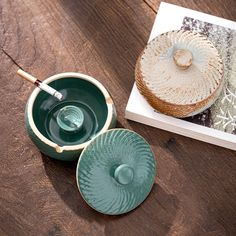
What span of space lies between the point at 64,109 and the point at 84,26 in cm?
16

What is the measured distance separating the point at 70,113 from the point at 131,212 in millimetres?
174

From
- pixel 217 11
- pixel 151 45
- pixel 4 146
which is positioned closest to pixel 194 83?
pixel 151 45

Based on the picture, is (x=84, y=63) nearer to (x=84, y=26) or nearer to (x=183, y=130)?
(x=84, y=26)

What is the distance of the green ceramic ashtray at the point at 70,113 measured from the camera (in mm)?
773

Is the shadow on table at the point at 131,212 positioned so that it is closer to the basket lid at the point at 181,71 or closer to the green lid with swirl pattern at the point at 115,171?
the green lid with swirl pattern at the point at 115,171

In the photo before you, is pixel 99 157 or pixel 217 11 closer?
pixel 99 157

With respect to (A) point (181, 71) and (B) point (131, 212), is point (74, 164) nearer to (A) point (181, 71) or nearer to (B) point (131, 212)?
(B) point (131, 212)

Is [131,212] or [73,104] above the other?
[73,104]

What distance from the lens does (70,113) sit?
0.82 metres

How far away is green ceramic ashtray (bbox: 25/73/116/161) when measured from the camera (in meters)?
0.77

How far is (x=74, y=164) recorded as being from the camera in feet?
2.73

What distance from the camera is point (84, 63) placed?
872 mm

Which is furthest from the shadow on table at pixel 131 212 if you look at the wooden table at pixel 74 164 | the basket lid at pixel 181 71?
the basket lid at pixel 181 71

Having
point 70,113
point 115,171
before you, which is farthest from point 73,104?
point 115,171
